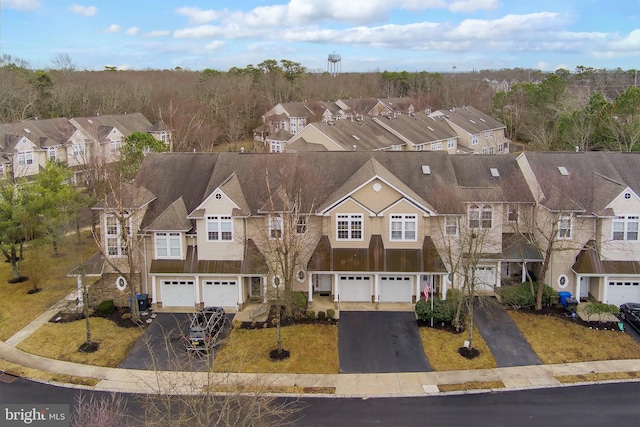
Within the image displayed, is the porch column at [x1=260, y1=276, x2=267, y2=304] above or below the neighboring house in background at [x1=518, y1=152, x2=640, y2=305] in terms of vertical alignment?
below

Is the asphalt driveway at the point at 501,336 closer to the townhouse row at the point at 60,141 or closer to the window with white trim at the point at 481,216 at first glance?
the window with white trim at the point at 481,216

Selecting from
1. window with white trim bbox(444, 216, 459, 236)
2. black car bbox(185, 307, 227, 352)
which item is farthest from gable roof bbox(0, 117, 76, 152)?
window with white trim bbox(444, 216, 459, 236)

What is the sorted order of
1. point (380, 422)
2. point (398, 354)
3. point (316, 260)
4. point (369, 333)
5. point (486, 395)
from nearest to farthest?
point (380, 422), point (486, 395), point (398, 354), point (369, 333), point (316, 260)

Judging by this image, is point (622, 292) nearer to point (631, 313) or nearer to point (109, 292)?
point (631, 313)

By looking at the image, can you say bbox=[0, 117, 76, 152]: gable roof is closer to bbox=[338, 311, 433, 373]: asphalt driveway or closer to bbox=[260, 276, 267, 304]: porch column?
bbox=[260, 276, 267, 304]: porch column

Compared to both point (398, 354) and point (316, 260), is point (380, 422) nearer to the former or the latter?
point (398, 354)

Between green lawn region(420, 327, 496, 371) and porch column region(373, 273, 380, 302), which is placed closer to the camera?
green lawn region(420, 327, 496, 371)

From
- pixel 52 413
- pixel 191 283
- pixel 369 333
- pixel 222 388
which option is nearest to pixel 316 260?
pixel 369 333
